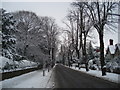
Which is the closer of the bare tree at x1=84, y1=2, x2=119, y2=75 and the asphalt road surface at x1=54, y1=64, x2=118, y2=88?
the asphalt road surface at x1=54, y1=64, x2=118, y2=88

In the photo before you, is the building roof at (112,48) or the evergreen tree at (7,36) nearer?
the evergreen tree at (7,36)

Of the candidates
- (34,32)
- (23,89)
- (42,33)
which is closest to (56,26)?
(42,33)

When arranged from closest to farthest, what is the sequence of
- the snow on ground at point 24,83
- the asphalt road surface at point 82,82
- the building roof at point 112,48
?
the snow on ground at point 24,83 < the asphalt road surface at point 82,82 < the building roof at point 112,48

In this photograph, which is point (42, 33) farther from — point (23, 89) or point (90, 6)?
point (23, 89)

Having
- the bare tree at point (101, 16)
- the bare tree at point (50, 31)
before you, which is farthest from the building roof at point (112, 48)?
the bare tree at point (101, 16)

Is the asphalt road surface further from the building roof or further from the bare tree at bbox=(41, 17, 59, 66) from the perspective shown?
the building roof

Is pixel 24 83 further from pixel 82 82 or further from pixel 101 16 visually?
pixel 101 16

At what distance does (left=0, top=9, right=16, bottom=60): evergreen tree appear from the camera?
2373 centimetres

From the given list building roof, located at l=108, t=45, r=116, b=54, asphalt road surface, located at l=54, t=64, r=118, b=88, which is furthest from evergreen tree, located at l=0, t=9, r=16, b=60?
building roof, located at l=108, t=45, r=116, b=54

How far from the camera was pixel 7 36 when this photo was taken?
980 inches

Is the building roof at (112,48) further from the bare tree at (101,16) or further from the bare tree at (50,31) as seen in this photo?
the bare tree at (101,16)

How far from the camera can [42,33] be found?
181 ft

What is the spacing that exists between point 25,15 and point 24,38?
8.06m

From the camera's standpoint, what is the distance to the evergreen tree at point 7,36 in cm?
2373
